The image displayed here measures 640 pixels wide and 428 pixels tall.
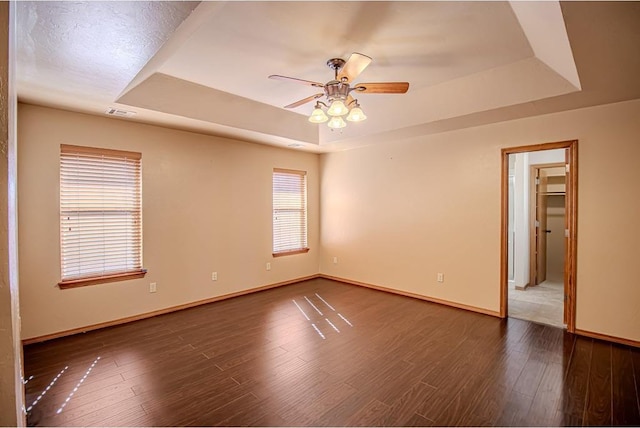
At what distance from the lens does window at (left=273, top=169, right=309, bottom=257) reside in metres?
5.44

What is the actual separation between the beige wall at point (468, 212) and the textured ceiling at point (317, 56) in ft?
1.03

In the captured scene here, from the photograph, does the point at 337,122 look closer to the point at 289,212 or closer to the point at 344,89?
the point at 344,89

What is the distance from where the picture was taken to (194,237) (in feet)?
14.2

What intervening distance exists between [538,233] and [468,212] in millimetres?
2357

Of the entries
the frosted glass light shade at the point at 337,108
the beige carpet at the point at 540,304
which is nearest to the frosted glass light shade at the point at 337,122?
the frosted glass light shade at the point at 337,108

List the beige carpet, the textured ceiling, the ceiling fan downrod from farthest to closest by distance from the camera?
the beige carpet < the ceiling fan downrod < the textured ceiling

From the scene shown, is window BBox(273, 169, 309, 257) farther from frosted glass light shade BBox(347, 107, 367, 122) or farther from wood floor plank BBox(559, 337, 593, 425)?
wood floor plank BBox(559, 337, 593, 425)

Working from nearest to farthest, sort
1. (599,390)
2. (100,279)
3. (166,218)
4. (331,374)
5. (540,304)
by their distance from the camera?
1. (599,390)
2. (331,374)
3. (100,279)
4. (166,218)
5. (540,304)

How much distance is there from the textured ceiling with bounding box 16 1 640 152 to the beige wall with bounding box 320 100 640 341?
31cm

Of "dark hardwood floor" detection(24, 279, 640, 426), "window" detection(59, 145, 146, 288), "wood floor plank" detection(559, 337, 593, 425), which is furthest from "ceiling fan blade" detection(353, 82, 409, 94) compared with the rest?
"window" detection(59, 145, 146, 288)

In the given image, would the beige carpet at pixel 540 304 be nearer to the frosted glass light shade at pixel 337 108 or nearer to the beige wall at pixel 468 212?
the beige wall at pixel 468 212

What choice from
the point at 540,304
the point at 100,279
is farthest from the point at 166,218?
the point at 540,304

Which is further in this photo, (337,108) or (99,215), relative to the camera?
(99,215)

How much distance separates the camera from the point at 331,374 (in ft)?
8.54
